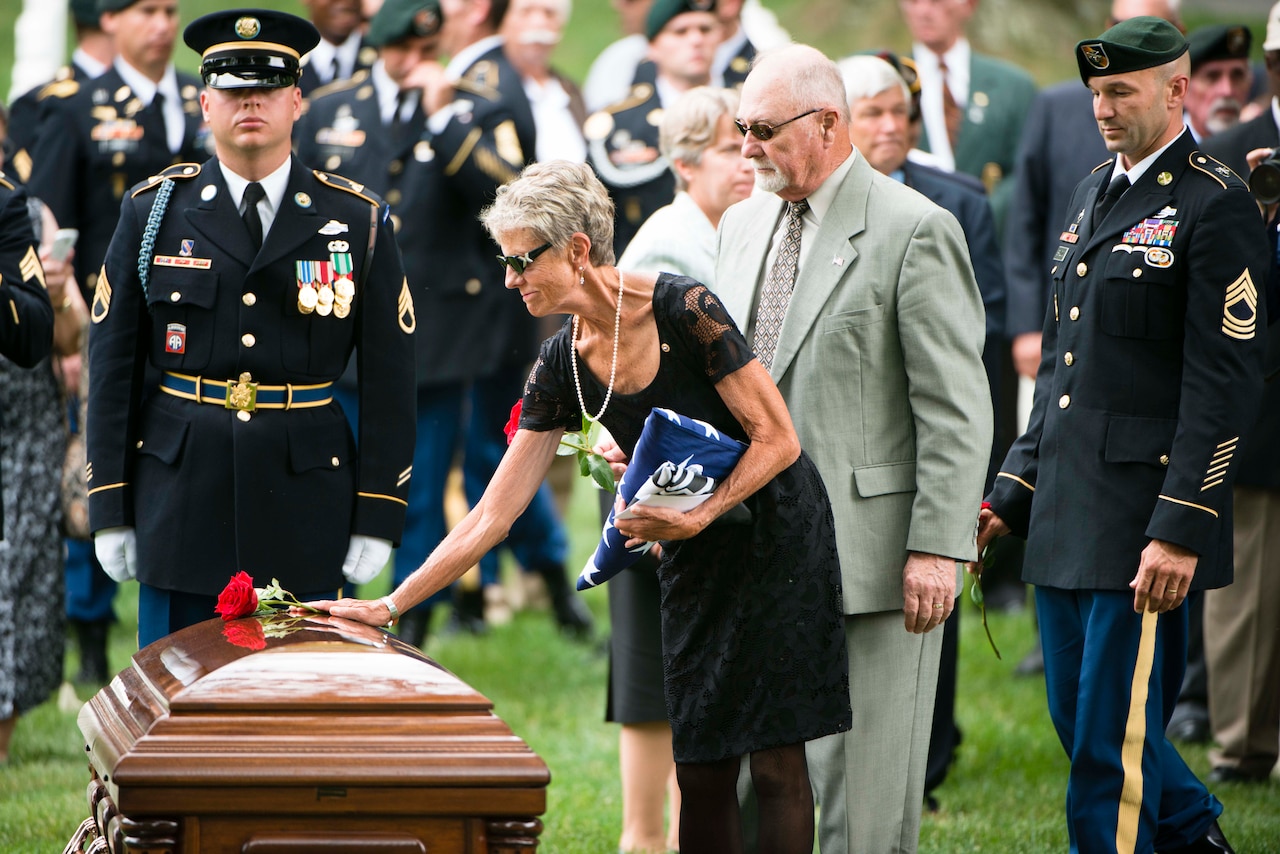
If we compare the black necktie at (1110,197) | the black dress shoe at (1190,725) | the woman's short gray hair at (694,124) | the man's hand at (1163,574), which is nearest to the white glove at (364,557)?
the woman's short gray hair at (694,124)

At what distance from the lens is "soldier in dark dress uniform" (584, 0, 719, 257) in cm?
775

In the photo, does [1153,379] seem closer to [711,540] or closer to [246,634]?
[711,540]

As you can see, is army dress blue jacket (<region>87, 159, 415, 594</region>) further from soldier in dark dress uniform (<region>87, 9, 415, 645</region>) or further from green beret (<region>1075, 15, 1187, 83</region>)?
green beret (<region>1075, 15, 1187, 83</region>)

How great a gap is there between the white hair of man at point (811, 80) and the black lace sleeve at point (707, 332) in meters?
0.63

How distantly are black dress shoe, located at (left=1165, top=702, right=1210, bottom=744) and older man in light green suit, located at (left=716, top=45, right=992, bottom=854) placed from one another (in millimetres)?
2569

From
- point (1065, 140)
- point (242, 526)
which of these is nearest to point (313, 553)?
point (242, 526)

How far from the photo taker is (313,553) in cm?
454

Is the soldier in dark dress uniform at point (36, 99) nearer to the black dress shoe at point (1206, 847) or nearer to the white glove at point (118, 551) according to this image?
the white glove at point (118, 551)

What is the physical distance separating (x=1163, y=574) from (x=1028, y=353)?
282 centimetres

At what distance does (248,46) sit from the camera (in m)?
4.41

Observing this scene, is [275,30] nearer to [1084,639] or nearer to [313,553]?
[313,553]

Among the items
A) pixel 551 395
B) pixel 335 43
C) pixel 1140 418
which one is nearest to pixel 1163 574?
pixel 1140 418

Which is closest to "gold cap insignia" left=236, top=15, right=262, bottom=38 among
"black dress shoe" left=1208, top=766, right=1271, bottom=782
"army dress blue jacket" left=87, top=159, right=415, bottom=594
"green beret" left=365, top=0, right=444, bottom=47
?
"army dress blue jacket" left=87, top=159, right=415, bottom=594

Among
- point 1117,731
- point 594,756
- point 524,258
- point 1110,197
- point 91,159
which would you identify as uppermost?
point 91,159
